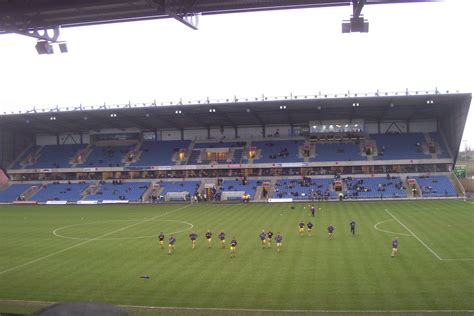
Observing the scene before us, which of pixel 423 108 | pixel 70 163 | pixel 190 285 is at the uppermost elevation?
pixel 423 108

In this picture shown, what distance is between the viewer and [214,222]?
44.9m

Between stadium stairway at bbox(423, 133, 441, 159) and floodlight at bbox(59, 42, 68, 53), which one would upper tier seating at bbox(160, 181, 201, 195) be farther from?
floodlight at bbox(59, 42, 68, 53)

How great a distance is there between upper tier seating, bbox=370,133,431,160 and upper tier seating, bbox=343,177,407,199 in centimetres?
458

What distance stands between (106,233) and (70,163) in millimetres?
48416

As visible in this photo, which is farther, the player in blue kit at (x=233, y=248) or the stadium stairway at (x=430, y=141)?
the stadium stairway at (x=430, y=141)

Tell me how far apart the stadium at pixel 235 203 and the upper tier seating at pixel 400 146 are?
0.31 metres

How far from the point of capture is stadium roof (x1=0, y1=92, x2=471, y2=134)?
65.9 meters

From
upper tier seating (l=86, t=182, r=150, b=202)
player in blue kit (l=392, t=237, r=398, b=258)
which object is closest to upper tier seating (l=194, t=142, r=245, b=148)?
upper tier seating (l=86, t=182, r=150, b=202)

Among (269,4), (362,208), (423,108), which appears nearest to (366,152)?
(423,108)

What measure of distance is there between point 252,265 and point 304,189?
4432 cm

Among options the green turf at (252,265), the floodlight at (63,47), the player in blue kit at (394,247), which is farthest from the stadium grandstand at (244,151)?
the floodlight at (63,47)

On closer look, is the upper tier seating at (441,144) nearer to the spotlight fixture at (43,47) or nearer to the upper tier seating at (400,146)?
the upper tier seating at (400,146)

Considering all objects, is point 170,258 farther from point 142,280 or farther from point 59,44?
point 59,44

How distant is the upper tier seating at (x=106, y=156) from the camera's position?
81.6 metres
